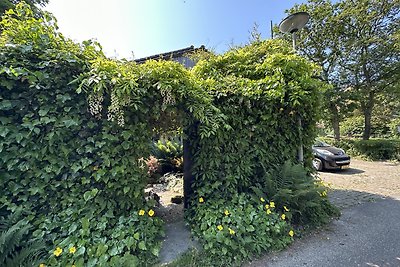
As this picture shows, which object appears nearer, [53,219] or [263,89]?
[53,219]

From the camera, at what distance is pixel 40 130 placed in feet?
6.68

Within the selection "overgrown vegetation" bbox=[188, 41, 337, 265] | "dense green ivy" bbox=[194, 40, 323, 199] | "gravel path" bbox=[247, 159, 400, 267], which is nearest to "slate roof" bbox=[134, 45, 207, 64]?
"dense green ivy" bbox=[194, 40, 323, 199]

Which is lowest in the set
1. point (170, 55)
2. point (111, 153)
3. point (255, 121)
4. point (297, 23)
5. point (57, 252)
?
point (57, 252)

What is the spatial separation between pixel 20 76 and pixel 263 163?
305 centimetres

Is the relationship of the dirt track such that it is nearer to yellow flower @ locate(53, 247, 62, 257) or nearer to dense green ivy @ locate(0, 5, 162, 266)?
dense green ivy @ locate(0, 5, 162, 266)

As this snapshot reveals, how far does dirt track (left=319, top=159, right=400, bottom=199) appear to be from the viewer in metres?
5.09

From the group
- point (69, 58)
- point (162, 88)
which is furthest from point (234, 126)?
point (69, 58)

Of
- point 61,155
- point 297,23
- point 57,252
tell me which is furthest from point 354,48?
point 57,252

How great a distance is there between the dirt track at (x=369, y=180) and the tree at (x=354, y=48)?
3619 millimetres

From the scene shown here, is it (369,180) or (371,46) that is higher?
(371,46)

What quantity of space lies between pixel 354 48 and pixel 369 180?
7.34 meters

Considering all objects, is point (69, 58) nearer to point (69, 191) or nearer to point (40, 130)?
point (40, 130)

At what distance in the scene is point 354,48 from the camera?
10.1 m

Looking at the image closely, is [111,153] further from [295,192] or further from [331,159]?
[331,159]
